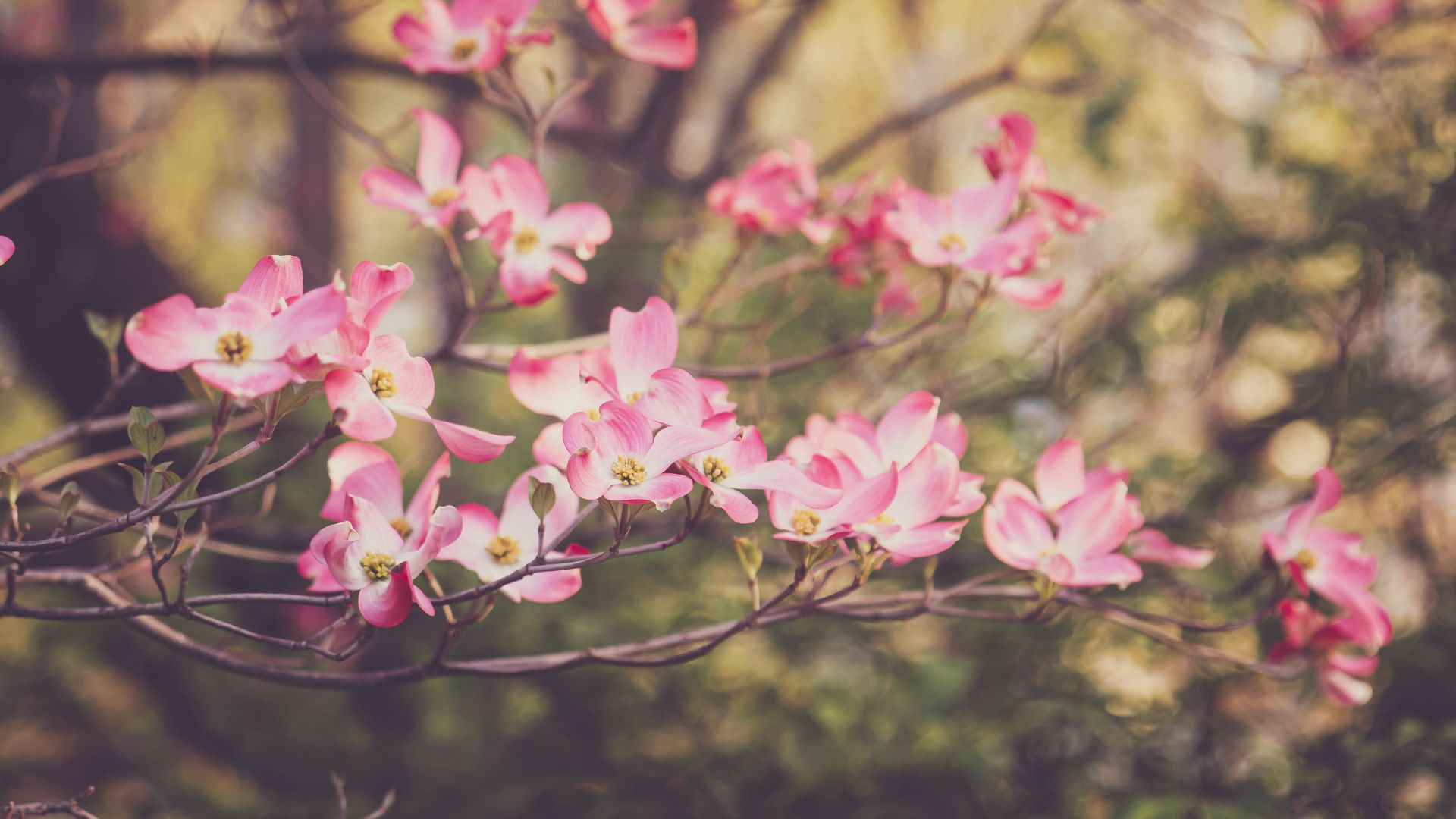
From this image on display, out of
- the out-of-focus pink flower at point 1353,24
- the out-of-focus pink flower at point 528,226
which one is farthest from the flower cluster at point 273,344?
the out-of-focus pink flower at point 1353,24

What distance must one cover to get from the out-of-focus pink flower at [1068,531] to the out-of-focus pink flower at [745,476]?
16cm

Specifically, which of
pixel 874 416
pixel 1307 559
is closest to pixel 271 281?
pixel 1307 559

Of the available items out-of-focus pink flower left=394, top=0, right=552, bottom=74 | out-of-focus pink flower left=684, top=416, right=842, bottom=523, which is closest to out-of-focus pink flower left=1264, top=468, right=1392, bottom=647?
out-of-focus pink flower left=684, top=416, right=842, bottom=523

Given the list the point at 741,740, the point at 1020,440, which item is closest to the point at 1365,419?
the point at 1020,440

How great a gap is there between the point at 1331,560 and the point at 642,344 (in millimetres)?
631

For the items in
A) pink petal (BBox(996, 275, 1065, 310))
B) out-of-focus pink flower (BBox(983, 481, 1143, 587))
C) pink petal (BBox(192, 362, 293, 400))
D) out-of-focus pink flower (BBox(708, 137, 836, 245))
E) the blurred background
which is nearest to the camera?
pink petal (BBox(192, 362, 293, 400))

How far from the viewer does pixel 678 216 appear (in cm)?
200

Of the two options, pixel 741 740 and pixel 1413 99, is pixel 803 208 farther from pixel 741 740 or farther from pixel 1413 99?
pixel 1413 99

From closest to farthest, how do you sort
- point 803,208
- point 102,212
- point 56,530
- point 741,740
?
point 56,530
point 803,208
point 741,740
point 102,212

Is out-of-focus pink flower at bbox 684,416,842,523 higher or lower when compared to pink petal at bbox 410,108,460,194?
lower

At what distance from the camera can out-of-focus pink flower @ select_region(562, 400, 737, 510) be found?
20.6 inches

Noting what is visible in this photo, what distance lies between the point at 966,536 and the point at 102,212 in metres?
1.55

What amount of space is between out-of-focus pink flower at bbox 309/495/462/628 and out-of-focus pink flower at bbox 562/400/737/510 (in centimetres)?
9

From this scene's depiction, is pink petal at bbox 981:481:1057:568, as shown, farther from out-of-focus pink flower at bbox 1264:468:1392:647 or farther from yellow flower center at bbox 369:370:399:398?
yellow flower center at bbox 369:370:399:398
